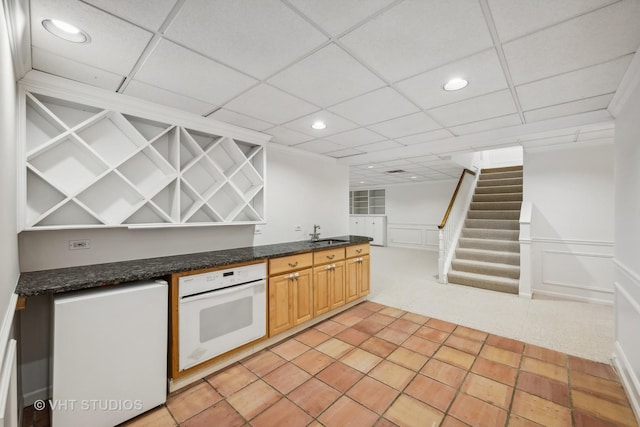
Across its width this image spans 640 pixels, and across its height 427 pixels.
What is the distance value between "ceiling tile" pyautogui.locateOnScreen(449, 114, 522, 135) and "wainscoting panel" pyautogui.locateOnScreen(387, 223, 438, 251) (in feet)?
18.5

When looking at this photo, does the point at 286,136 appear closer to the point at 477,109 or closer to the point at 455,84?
the point at 455,84

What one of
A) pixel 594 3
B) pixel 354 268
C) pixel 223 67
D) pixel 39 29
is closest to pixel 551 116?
pixel 594 3

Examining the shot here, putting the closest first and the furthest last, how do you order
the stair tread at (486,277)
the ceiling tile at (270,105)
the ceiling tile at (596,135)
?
the ceiling tile at (270,105) < the ceiling tile at (596,135) < the stair tread at (486,277)

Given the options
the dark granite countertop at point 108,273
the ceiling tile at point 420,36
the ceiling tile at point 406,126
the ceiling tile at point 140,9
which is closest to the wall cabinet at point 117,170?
the dark granite countertop at point 108,273

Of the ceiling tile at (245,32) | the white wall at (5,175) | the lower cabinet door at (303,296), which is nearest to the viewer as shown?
the white wall at (5,175)

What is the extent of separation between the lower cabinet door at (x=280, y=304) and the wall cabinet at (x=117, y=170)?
867mm

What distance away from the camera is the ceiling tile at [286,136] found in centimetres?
311

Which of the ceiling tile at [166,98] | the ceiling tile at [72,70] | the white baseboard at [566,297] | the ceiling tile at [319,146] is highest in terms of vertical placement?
the ceiling tile at [319,146]

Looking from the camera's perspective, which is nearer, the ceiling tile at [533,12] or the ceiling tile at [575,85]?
the ceiling tile at [533,12]

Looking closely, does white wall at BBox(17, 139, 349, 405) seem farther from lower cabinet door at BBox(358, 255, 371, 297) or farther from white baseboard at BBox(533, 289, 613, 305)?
white baseboard at BBox(533, 289, 613, 305)

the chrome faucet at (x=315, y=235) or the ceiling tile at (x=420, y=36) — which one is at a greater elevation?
the ceiling tile at (x=420, y=36)

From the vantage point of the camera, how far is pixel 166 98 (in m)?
2.26

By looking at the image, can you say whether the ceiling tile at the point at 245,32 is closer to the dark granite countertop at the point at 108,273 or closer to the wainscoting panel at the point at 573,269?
the dark granite countertop at the point at 108,273

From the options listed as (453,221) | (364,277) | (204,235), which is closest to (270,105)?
(204,235)
